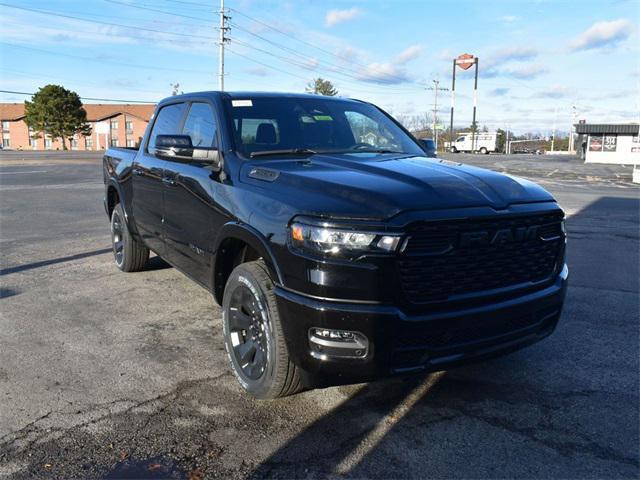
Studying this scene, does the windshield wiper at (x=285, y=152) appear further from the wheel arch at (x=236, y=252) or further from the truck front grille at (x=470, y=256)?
the truck front grille at (x=470, y=256)

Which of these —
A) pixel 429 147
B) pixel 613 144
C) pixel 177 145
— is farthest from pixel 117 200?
pixel 613 144

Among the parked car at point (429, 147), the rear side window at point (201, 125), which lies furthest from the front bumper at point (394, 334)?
the parked car at point (429, 147)

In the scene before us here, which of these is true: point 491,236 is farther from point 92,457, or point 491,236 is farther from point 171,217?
point 171,217

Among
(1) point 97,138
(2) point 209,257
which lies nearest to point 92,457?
(2) point 209,257

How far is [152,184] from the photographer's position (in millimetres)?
5035

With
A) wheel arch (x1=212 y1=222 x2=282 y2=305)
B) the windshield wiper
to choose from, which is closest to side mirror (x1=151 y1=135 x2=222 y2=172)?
the windshield wiper

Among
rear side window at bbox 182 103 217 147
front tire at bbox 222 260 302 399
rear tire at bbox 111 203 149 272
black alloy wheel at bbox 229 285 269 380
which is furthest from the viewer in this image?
rear tire at bbox 111 203 149 272

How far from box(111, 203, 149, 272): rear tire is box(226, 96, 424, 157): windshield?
247cm

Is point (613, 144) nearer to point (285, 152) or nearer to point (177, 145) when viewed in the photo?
point (285, 152)

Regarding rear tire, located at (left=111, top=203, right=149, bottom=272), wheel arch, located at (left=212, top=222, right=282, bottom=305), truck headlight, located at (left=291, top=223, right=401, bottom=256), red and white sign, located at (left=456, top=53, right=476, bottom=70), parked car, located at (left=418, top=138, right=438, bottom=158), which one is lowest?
rear tire, located at (left=111, top=203, right=149, bottom=272)

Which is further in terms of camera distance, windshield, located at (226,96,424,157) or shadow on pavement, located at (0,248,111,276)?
shadow on pavement, located at (0,248,111,276)

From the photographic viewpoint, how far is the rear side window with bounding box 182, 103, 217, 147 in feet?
13.8

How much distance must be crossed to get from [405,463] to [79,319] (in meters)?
3.26

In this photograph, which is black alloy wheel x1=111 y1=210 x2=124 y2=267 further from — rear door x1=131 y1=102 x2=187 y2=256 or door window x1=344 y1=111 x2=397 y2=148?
door window x1=344 y1=111 x2=397 y2=148
